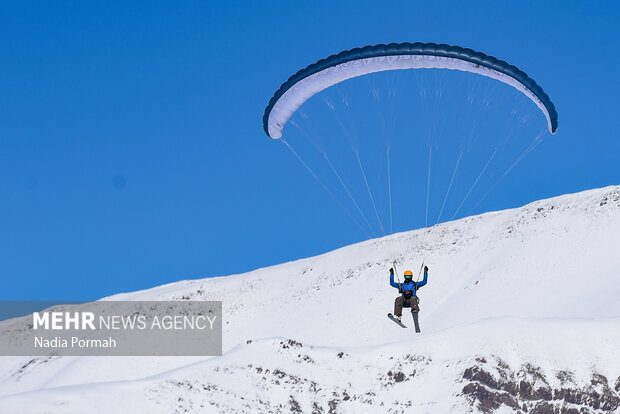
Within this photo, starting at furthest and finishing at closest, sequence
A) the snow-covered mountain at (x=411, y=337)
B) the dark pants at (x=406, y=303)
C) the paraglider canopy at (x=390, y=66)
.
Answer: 1. the snow-covered mountain at (x=411, y=337)
2. the dark pants at (x=406, y=303)
3. the paraglider canopy at (x=390, y=66)

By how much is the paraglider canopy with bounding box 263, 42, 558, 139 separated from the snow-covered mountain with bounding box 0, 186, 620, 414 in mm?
8182

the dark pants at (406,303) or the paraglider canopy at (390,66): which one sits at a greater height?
the paraglider canopy at (390,66)

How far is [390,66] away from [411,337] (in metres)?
10.2

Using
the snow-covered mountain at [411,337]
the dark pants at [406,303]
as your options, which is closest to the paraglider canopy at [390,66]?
the dark pants at [406,303]

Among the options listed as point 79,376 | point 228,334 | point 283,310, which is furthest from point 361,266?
point 79,376

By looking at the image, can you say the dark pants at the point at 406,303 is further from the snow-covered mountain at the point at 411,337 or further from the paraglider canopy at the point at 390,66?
the paraglider canopy at the point at 390,66

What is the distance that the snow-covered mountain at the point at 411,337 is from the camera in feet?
70.9

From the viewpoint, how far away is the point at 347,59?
19391 millimetres

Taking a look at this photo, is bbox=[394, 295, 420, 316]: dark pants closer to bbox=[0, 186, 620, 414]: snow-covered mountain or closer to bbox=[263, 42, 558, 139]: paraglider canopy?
bbox=[0, 186, 620, 414]: snow-covered mountain

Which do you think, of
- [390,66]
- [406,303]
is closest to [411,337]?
[406,303]

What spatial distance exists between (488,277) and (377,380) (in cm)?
1996

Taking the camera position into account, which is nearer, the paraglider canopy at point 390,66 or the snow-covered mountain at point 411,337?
the paraglider canopy at point 390,66

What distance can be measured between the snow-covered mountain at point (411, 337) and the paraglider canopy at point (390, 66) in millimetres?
8182

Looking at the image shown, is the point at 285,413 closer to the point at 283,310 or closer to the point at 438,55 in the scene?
the point at 438,55
